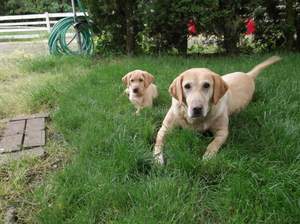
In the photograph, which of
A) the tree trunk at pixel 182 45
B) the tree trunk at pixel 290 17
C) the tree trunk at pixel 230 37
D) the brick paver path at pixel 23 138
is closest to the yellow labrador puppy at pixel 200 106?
the brick paver path at pixel 23 138

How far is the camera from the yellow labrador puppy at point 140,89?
490cm

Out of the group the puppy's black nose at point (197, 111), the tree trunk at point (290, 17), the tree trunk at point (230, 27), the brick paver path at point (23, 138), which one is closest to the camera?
the puppy's black nose at point (197, 111)

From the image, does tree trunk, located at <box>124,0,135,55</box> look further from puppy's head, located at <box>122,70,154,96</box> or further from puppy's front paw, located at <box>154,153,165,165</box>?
puppy's front paw, located at <box>154,153,165,165</box>

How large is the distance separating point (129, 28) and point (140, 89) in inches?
151

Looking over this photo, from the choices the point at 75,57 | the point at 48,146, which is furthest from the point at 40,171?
the point at 75,57

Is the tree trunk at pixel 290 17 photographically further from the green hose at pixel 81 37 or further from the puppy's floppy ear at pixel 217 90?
the puppy's floppy ear at pixel 217 90

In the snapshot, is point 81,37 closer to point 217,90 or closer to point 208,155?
point 217,90

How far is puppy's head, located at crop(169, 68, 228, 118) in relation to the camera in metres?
3.54

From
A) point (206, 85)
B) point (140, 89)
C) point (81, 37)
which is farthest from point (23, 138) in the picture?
point (81, 37)

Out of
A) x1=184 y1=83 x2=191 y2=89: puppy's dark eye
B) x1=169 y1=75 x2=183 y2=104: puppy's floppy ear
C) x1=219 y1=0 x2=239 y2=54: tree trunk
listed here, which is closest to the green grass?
x1=169 y1=75 x2=183 y2=104: puppy's floppy ear

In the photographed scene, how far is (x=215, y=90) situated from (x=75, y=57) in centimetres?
510

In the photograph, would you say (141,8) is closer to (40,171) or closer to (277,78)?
(277,78)

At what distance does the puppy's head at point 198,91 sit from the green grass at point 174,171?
11.6 inches

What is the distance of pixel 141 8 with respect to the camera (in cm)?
801
